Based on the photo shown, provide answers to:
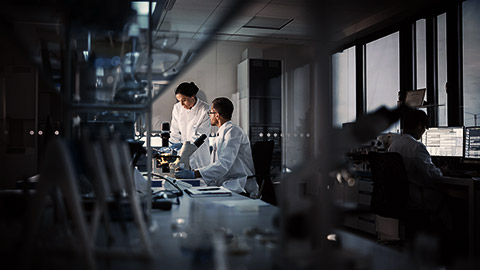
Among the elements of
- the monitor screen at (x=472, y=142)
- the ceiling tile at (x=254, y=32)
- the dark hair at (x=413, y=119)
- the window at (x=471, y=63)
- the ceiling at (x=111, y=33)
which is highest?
the ceiling tile at (x=254, y=32)

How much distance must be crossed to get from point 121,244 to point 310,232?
1.29ft

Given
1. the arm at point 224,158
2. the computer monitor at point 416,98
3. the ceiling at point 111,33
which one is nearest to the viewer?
the ceiling at point 111,33

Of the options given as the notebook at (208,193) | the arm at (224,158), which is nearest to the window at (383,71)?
the arm at (224,158)

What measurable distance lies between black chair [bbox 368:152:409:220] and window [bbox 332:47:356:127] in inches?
113

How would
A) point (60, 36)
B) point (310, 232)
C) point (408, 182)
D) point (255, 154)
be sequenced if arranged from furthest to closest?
1. point (255, 154)
2. point (408, 182)
3. point (60, 36)
4. point (310, 232)

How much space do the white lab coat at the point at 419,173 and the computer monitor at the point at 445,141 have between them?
0.58m

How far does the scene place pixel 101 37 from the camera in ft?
4.00

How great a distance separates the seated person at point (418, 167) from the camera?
11.1 ft

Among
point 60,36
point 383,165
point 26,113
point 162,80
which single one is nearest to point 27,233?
point 60,36

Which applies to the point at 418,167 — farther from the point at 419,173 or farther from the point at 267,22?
the point at 267,22

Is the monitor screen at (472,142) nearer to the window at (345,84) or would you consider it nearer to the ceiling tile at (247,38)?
the window at (345,84)

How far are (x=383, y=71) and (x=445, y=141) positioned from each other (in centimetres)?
180

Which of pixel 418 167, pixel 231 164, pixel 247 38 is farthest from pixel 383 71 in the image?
pixel 231 164

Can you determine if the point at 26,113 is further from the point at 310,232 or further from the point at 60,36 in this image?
the point at 310,232
